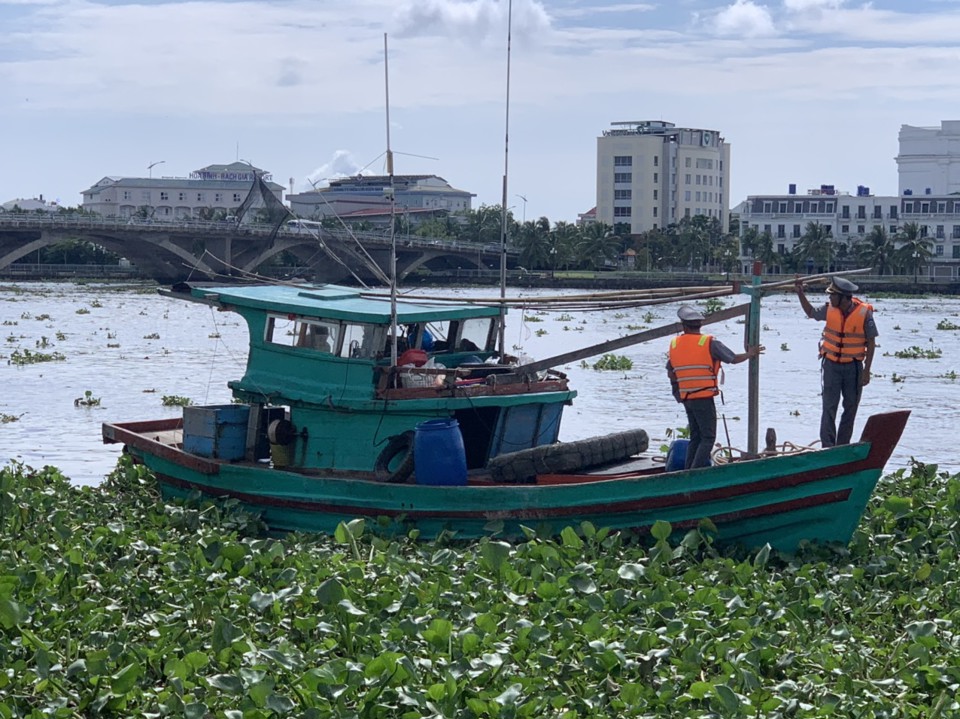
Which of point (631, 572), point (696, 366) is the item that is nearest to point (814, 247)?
point (696, 366)

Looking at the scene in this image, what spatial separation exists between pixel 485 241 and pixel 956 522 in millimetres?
116651

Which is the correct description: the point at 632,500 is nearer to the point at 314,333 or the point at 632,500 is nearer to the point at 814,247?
the point at 314,333

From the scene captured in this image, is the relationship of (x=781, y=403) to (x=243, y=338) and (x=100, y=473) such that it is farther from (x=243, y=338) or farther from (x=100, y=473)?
(x=243, y=338)

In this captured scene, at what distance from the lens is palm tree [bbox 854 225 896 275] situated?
10738cm

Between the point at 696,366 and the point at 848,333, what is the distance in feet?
6.17

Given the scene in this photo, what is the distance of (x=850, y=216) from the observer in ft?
406

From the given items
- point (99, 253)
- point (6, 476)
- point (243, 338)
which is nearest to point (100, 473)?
point (6, 476)

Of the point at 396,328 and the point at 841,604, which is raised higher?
the point at 396,328

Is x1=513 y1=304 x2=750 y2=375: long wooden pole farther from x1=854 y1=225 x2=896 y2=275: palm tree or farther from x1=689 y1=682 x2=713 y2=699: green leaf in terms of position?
x1=854 y1=225 x2=896 y2=275: palm tree

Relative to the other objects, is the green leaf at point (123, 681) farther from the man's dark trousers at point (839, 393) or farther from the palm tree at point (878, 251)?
the palm tree at point (878, 251)

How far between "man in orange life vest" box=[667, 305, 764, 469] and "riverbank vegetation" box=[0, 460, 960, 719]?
3.90 ft

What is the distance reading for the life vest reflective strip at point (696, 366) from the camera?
13156mm

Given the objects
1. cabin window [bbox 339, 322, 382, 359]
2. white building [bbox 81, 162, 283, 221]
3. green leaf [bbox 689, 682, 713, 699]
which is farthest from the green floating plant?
white building [bbox 81, 162, 283, 221]

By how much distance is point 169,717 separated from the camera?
856cm
